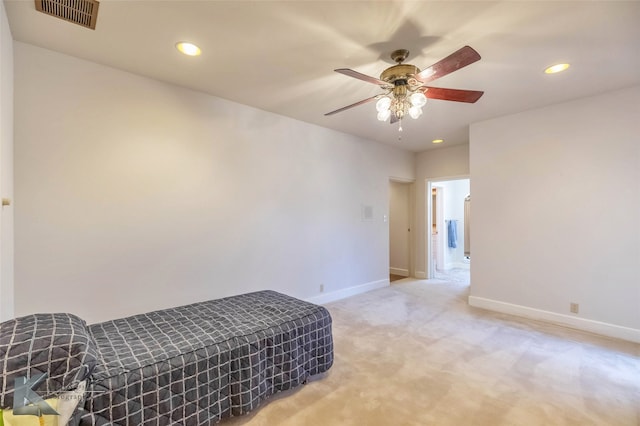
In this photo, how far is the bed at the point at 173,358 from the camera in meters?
1.31

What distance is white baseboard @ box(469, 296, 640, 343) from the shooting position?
10.0ft

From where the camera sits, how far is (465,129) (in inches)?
173

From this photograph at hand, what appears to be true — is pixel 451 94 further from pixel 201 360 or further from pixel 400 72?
pixel 201 360

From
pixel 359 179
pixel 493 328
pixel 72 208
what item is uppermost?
pixel 359 179

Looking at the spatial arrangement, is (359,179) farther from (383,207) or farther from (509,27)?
(509,27)

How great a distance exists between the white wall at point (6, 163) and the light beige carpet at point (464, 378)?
66.9 inches

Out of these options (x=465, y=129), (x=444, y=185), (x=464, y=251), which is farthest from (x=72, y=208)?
(x=464, y=251)

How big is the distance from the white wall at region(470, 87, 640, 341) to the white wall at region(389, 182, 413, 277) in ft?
6.98

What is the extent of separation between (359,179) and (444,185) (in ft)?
10.7

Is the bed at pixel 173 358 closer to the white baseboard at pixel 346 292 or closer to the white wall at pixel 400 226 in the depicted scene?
the white baseboard at pixel 346 292

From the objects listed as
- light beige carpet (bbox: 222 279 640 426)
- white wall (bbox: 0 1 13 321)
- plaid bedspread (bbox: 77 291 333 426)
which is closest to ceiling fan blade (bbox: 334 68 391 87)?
plaid bedspread (bbox: 77 291 333 426)

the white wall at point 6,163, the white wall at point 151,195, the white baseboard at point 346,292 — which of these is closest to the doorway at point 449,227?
the white baseboard at point 346,292

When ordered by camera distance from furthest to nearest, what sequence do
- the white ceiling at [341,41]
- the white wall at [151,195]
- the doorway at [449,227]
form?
the doorway at [449,227], the white wall at [151,195], the white ceiling at [341,41]

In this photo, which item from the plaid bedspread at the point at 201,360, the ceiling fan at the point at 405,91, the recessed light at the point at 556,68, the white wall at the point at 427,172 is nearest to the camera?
the plaid bedspread at the point at 201,360
